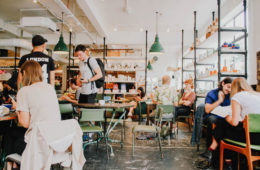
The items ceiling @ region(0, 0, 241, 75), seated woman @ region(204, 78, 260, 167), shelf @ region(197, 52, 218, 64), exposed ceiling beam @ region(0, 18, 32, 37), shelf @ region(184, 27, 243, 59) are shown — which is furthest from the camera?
exposed ceiling beam @ region(0, 18, 32, 37)

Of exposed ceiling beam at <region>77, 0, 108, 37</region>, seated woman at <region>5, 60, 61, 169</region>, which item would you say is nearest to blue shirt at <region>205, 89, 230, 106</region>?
seated woman at <region>5, 60, 61, 169</region>

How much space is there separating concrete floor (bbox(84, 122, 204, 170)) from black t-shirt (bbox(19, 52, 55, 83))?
149cm

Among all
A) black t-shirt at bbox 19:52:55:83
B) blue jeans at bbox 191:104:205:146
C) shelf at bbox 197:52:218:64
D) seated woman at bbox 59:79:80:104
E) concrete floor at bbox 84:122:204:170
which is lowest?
concrete floor at bbox 84:122:204:170

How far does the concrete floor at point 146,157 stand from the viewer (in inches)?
120

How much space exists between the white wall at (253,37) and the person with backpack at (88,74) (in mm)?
3250

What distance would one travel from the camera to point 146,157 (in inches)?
137

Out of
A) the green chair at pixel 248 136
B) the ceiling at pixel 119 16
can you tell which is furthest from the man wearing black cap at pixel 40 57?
the green chair at pixel 248 136

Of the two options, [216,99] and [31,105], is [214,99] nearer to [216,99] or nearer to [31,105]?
[216,99]

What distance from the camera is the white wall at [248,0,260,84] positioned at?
4.27m

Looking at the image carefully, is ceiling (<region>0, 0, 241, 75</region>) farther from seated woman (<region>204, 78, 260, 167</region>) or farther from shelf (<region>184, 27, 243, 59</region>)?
seated woman (<region>204, 78, 260, 167</region>)

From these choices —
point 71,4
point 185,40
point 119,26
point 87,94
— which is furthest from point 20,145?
point 185,40

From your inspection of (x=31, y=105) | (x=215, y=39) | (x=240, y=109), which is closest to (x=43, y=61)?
(x=31, y=105)

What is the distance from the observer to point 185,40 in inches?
385

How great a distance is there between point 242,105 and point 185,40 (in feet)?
25.6
